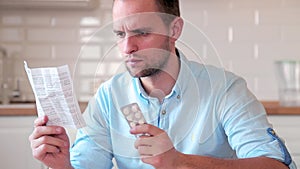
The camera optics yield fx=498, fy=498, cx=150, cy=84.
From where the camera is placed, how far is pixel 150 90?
4.09 feet

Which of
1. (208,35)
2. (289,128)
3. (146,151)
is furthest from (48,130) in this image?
(208,35)

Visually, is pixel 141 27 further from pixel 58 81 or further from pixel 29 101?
pixel 29 101

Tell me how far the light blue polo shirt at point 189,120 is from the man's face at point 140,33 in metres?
0.11

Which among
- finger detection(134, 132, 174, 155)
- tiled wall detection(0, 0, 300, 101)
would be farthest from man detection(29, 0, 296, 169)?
tiled wall detection(0, 0, 300, 101)

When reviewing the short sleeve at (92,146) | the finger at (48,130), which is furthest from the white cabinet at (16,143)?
the finger at (48,130)

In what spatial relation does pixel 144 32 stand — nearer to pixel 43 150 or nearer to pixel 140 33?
pixel 140 33

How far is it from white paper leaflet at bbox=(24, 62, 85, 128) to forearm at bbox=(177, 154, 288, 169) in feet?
0.75

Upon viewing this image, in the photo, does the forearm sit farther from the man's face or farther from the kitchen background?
the kitchen background

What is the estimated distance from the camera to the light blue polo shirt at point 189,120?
110 cm

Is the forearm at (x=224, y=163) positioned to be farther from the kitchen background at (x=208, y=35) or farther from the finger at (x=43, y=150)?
the kitchen background at (x=208, y=35)

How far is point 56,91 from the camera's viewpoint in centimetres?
96

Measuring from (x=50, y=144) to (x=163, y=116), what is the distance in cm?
27

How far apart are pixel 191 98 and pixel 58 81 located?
341mm

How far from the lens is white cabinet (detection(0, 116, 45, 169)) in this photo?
2186 mm
